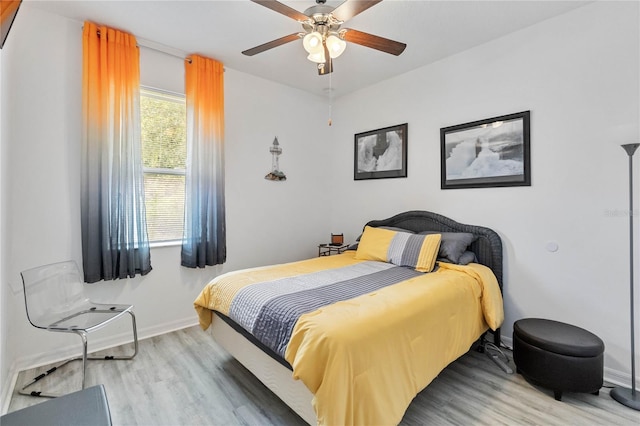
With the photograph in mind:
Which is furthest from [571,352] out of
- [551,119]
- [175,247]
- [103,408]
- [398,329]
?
[175,247]

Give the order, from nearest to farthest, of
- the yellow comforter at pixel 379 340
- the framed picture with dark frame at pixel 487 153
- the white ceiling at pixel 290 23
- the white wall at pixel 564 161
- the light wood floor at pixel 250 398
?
1. the yellow comforter at pixel 379 340
2. the light wood floor at pixel 250 398
3. the white wall at pixel 564 161
4. the white ceiling at pixel 290 23
5. the framed picture with dark frame at pixel 487 153

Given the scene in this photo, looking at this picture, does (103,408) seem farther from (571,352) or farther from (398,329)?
(571,352)

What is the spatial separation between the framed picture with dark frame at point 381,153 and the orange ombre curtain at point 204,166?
5.96 feet

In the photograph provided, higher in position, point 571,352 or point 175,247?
point 175,247

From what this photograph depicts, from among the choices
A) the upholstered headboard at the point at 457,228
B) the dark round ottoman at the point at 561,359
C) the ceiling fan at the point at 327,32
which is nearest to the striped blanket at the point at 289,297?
the upholstered headboard at the point at 457,228

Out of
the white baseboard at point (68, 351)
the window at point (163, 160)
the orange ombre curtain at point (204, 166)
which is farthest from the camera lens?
the orange ombre curtain at point (204, 166)

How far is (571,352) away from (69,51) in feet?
14.5

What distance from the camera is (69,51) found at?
2.51 m

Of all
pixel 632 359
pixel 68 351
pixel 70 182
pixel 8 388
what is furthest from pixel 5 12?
pixel 632 359

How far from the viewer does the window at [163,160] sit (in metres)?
2.96

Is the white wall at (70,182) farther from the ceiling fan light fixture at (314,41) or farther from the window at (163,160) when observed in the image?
the ceiling fan light fixture at (314,41)

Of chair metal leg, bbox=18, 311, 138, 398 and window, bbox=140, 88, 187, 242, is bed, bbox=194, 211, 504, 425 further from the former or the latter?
window, bbox=140, 88, 187, 242

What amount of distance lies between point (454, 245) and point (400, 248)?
49 centimetres

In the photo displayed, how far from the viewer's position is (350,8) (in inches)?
70.5
